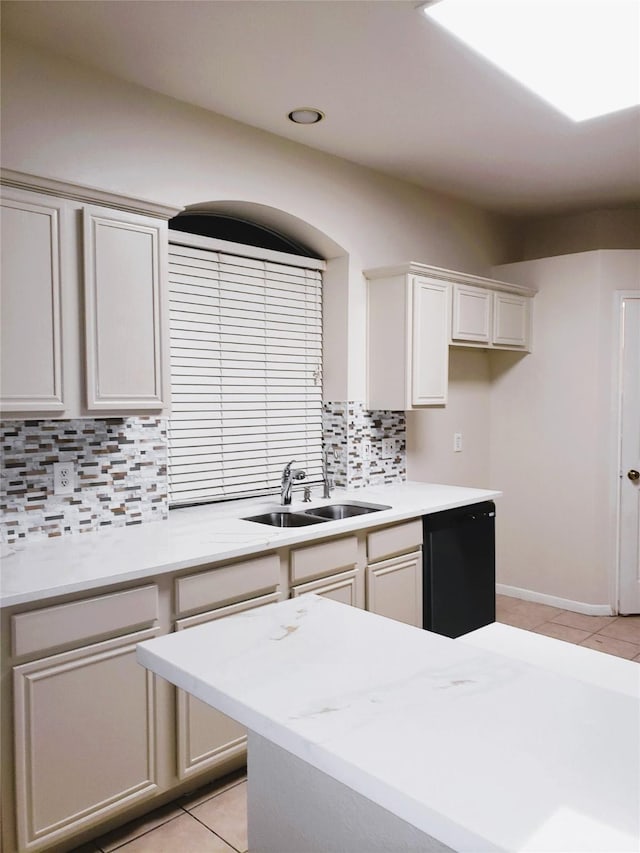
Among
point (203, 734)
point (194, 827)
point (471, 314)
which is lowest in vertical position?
point (194, 827)

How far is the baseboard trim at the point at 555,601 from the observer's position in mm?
4320

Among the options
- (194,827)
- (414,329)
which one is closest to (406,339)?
(414,329)

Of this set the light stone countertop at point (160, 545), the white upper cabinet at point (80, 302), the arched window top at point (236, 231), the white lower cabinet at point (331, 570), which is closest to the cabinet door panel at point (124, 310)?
the white upper cabinet at point (80, 302)

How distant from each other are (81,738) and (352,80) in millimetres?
2621

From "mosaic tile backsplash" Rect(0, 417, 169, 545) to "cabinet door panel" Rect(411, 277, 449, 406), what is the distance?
4.84 feet

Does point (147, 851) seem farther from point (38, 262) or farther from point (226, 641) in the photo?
point (38, 262)

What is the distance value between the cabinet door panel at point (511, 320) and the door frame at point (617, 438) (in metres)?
0.56

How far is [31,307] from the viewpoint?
2.16 m

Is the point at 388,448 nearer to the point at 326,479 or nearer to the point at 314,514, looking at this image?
the point at 326,479

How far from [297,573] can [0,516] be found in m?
1.14

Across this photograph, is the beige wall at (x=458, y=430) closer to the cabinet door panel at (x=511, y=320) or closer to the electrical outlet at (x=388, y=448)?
the electrical outlet at (x=388, y=448)

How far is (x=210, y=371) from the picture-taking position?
3.22m

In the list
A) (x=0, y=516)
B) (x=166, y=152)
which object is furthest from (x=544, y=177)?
(x=0, y=516)

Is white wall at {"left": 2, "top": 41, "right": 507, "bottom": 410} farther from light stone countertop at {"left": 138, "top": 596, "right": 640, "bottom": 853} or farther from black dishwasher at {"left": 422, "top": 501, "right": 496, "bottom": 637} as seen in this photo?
light stone countertop at {"left": 138, "top": 596, "right": 640, "bottom": 853}
